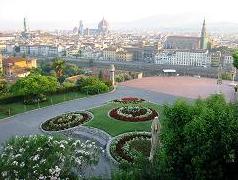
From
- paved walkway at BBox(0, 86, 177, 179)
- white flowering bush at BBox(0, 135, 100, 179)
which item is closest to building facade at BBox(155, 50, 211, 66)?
paved walkway at BBox(0, 86, 177, 179)

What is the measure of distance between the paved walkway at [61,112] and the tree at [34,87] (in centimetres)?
179

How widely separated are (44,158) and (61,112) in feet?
49.1

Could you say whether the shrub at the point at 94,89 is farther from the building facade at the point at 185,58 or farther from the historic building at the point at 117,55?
the historic building at the point at 117,55

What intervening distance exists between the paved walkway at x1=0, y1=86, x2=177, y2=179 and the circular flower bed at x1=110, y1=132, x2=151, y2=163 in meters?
0.68

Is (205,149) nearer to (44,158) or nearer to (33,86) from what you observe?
(44,158)

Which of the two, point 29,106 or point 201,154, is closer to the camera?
point 201,154

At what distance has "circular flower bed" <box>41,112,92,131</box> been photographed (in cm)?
2342

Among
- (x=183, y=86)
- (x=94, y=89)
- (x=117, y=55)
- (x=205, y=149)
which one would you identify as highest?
(x=205, y=149)

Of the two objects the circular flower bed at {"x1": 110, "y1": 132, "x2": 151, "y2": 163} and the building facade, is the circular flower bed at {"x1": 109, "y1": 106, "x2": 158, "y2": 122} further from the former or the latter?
the building facade

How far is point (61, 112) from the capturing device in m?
27.3

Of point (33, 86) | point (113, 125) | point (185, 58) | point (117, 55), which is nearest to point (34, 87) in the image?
point (33, 86)

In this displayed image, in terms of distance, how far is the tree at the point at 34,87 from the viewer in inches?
1145

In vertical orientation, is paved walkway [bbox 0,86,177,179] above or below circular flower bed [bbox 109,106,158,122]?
below

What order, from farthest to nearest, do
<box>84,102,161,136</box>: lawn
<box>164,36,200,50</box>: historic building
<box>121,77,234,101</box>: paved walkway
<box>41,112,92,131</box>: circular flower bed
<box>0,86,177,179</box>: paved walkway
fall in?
<box>164,36,200,50</box>: historic building
<box>121,77,234,101</box>: paved walkway
<box>41,112,92,131</box>: circular flower bed
<box>0,86,177,179</box>: paved walkway
<box>84,102,161,136</box>: lawn
